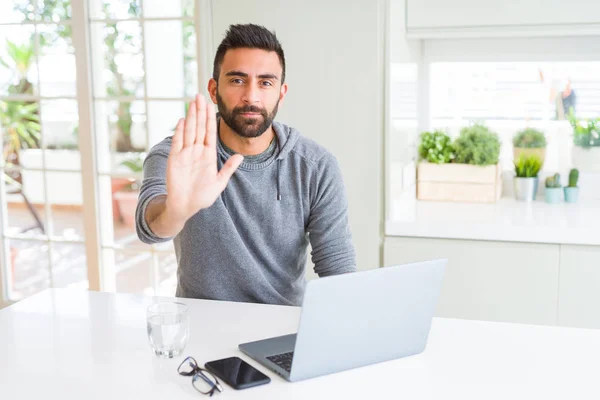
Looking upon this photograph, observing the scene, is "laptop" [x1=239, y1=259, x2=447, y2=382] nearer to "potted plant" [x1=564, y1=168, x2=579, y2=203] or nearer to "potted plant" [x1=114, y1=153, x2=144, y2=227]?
"potted plant" [x1=564, y1=168, x2=579, y2=203]

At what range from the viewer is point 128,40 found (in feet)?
13.0

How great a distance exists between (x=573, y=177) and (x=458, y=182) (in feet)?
1.67

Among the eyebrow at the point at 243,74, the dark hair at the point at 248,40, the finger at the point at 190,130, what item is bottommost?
the finger at the point at 190,130

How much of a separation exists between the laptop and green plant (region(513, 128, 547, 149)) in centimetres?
203

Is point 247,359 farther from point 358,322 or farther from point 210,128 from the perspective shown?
point 210,128

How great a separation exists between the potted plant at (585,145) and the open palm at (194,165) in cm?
225

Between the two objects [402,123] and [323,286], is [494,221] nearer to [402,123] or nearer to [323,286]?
[402,123]

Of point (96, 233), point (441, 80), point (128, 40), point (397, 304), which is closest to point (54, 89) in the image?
point (128, 40)

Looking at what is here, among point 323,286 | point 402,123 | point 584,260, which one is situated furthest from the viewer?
point 402,123

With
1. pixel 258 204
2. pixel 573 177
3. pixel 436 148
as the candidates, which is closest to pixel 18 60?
pixel 436 148

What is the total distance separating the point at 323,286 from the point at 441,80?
7.92 ft

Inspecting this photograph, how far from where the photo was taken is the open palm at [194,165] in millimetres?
1612

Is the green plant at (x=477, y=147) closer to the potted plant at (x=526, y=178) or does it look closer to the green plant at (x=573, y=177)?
the potted plant at (x=526, y=178)

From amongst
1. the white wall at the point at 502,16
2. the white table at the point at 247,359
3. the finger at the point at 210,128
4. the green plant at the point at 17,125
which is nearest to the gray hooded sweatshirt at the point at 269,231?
the white table at the point at 247,359
